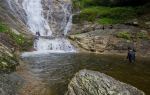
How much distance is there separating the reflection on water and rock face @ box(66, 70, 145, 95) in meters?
2.50

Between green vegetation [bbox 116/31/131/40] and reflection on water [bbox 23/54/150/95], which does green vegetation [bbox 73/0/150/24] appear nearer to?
green vegetation [bbox 116/31/131/40]

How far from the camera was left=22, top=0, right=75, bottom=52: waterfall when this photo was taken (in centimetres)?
3588

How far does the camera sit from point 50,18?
4359 cm

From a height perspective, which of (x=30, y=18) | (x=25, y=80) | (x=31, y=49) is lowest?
(x=25, y=80)

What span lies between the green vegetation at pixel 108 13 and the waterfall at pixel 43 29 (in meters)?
2.10

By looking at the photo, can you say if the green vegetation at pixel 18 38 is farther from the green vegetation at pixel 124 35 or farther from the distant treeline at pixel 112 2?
the distant treeline at pixel 112 2

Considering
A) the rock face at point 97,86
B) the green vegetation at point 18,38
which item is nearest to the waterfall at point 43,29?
the green vegetation at point 18,38

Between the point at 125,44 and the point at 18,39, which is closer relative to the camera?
the point at 18,39

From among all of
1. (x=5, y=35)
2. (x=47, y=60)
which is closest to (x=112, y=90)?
(x=47, y=60)

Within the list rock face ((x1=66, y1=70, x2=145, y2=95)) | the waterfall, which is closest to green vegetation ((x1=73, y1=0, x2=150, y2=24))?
the waterfall

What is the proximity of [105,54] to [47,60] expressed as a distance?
903cm

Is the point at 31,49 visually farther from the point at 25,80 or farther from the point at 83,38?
the point at 25,80

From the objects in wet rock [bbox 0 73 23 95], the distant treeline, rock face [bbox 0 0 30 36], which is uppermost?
the distant treeline

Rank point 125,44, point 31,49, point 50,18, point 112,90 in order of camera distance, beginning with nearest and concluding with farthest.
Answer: point 112,90 < point 31,49 < point 125,44 < point 50,18
